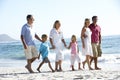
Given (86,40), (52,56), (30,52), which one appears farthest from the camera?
(52,56)

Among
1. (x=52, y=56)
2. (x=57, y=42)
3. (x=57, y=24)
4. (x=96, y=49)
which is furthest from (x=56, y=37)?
(x=52, y=56)

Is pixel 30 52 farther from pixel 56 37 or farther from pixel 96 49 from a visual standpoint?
pixel 96 49

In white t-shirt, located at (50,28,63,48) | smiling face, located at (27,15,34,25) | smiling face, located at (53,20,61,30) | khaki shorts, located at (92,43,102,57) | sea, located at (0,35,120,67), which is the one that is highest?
smiling face, located at (27,15,34,25)

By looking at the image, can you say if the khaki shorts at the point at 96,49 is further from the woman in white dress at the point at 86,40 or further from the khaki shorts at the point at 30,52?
the khaki shorts at the point at 30,52

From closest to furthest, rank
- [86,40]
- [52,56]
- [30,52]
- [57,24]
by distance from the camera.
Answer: [30,52] < [57,24] < [86,40] < [52,56]

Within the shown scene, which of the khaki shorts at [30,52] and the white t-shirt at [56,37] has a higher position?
the white t-shirt at [56,37]

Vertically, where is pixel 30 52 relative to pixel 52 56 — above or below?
above

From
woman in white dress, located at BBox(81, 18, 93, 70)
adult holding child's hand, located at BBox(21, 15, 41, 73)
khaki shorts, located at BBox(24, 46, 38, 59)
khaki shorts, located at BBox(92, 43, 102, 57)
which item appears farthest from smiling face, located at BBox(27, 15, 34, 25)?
khaki shorts, located at BBox(92, 43, 102, 57)

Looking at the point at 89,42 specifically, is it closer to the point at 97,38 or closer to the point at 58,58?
the point at 97,38

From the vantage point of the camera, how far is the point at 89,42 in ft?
32.2

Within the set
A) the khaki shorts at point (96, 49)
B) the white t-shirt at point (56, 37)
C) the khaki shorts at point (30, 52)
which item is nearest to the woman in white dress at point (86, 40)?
the khaki shorts at point (96, 49)

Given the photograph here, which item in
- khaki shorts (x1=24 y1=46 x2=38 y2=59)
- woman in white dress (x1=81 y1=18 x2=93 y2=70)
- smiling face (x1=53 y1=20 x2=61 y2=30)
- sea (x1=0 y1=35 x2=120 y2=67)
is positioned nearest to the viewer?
khaki shorts (x1=24 y1=46 x2=38 y2=59)

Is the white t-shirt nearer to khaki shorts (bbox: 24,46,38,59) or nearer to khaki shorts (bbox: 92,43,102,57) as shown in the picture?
khaki shorts (bbox: 24,46,38,59)

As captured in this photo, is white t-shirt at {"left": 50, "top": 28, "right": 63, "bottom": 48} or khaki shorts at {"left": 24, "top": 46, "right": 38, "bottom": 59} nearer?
khaki shorts at {"left": 24, "top": 46, "right": 38, "bottom": 59}
